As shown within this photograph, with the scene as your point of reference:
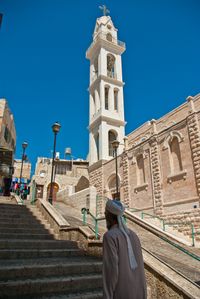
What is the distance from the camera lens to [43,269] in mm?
4207

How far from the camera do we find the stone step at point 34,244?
5.25 metres

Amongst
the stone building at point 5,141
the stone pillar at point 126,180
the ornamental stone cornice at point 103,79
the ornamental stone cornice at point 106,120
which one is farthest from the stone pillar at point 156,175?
the ornamental stone cornice at point 103,79

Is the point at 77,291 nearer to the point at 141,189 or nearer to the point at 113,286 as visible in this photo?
the point at 113,286

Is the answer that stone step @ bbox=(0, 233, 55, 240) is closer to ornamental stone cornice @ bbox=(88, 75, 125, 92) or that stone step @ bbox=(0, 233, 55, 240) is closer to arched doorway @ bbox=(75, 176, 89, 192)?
ornamental stone cornice @ bbox=(88, 75, 125, 92)

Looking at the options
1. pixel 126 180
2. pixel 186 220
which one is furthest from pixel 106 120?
pixel 186 220

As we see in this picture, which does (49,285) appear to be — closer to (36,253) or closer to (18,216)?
(36,253)

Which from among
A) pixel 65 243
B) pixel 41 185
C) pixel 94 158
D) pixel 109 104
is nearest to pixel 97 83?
pixel 109 104

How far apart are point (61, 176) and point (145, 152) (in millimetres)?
19922

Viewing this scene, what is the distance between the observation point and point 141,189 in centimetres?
1889

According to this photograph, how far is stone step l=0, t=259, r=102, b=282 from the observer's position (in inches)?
155

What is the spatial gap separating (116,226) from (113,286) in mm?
595

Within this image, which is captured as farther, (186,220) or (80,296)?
(186,220)

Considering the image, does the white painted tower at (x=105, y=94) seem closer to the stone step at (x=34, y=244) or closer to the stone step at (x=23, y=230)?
the stone step at (x=23, y=230)

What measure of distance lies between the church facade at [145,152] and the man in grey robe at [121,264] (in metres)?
12.9
